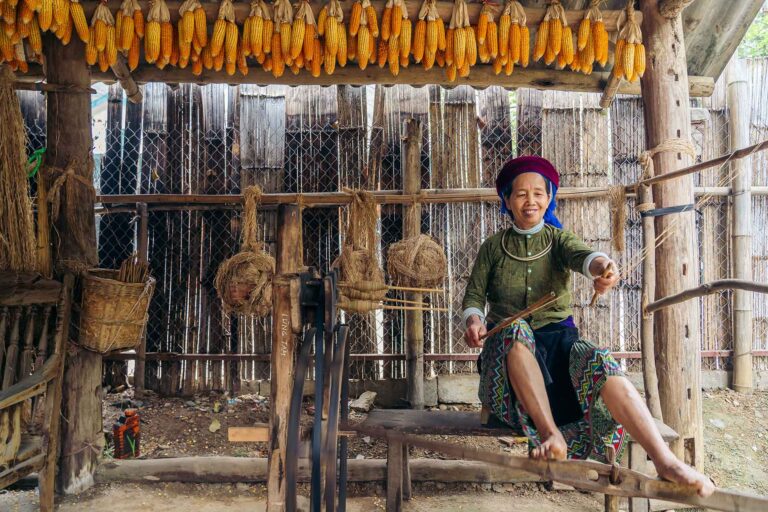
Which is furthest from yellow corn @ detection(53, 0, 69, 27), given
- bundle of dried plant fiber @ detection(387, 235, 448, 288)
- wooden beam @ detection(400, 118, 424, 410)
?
wooden beam @ detection(400, 118, 424, 410)

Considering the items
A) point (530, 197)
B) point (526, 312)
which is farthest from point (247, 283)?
point (526, 312)

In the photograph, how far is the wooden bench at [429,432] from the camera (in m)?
3.00

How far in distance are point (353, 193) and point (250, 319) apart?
2105 millimetres

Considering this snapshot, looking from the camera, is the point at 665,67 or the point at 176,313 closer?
the point at 665,67

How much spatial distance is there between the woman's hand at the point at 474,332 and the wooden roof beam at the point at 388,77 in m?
2.24

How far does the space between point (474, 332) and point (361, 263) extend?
1546 millimetres

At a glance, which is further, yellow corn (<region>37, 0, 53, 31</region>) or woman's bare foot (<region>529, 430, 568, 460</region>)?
yellow corn (<region>37, 0, 53, 31</region>)

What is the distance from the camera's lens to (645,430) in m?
2.10

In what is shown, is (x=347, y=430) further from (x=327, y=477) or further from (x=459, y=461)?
(x=459, y=461)

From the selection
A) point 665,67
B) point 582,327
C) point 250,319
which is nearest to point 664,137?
point 665,67

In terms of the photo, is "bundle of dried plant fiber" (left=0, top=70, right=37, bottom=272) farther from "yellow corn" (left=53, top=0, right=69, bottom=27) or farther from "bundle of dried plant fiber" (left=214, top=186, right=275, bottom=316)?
"bundle of dried plant fiber" (left=214, top=186, right=275, bottom=316)

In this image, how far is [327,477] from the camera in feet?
6.69

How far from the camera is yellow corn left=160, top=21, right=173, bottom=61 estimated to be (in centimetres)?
341

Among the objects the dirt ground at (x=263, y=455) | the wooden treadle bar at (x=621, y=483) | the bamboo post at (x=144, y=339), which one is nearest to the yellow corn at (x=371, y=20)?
the dirt ground at (x=263, y=455)
